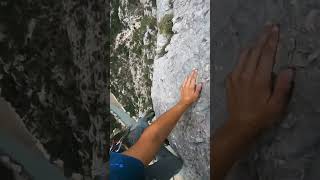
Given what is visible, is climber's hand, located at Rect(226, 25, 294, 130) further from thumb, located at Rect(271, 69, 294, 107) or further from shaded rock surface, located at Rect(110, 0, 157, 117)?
shaded rock surface, located at Rect(110, 0, 157, 117)

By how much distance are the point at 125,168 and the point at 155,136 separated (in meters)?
0.27

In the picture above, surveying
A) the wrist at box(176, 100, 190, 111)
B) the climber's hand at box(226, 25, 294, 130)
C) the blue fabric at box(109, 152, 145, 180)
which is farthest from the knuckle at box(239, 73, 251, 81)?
the wrist at box(176, 100, 190, 111)

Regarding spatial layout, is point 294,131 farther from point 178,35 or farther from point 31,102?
point 178,35

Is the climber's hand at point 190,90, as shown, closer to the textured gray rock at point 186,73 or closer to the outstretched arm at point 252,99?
the textured gray rock at point 186,73

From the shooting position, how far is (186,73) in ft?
4.72

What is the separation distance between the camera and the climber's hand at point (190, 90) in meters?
1.36

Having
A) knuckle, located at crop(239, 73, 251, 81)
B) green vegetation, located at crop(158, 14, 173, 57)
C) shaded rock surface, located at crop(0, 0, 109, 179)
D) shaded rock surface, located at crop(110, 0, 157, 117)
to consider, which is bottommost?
shaded rock surface, located at crop(110, 0, 157, 117)

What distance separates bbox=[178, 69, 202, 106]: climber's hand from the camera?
1.36 meters

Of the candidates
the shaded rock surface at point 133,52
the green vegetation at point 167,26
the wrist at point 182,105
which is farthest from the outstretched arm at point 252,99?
the shaded rock surface at point 133,52

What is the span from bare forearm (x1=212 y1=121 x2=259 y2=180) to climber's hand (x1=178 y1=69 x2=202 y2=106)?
463mm

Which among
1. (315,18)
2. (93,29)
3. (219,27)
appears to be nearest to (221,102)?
(219,27)

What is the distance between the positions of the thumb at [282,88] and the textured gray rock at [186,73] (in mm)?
442

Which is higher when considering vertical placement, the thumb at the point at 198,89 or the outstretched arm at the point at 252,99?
the outstretched arm at the point at 252,99

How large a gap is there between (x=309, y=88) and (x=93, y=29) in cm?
54
